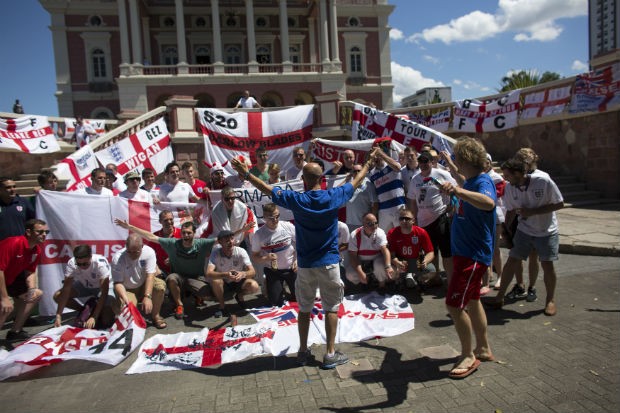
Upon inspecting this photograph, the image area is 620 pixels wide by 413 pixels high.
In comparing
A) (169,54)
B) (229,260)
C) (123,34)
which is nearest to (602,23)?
(169,54)

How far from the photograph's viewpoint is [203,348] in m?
4.44

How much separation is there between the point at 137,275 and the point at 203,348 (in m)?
1.60

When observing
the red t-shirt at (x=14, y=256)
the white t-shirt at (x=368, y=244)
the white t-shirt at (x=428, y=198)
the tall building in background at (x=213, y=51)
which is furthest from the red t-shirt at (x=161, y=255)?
the tall building in background at (x=213, y=51)

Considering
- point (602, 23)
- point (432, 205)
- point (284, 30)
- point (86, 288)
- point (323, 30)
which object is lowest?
point (86, 288)

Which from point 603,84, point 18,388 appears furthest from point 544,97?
point 18,388

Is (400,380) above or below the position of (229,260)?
below

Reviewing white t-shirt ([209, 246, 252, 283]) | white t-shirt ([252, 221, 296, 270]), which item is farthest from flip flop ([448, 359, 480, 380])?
white t-shirt ([209, 246, 252, 283])

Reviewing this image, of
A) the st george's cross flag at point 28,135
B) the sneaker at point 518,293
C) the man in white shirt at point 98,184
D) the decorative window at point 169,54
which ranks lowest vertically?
the sneaker at point 518,293

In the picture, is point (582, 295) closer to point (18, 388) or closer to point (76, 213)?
point (18, 388)

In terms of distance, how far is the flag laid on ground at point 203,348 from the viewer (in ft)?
13.5

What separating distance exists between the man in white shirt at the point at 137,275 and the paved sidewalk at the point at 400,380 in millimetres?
1068

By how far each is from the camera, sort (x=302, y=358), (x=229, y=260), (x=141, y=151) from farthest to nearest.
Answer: (x=141, y=151) < (x=229, y=260) < (x=302, y=358)

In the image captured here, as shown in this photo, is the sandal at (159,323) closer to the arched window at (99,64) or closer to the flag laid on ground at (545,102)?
the flag laid on ground at (545,102)

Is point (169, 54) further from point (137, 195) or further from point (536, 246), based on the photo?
point (536, 246)
